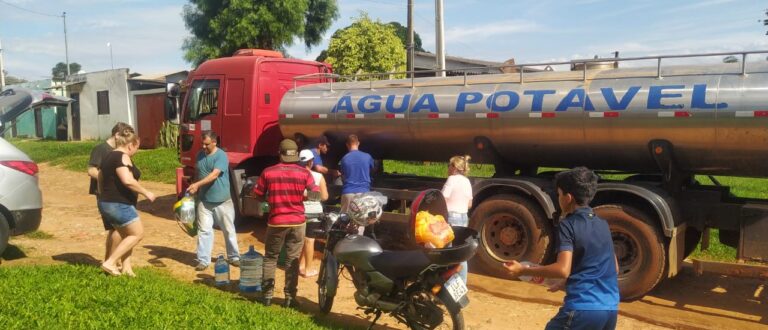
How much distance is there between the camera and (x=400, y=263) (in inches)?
190

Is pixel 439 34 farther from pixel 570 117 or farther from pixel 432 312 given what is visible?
pixel 432 312

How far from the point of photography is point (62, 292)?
5582 mm

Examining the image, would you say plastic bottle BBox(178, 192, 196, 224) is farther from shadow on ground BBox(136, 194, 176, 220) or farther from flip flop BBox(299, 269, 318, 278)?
shadow on ground BBox(136, 194, 176, 220)

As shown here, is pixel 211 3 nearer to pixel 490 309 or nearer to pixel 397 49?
pixel 397 49

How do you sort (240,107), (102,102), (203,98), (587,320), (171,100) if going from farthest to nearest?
(102,102) < (171,100) < (203,98) < (240,107) < (587,320)

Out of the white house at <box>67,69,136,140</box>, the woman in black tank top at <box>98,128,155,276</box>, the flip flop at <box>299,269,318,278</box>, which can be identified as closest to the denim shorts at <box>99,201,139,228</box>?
the woman in black tank top at <box>98,128,155,276</box>

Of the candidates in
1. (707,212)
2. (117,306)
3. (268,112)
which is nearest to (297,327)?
(117,306)

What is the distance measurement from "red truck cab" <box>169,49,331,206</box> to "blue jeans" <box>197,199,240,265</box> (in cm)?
225

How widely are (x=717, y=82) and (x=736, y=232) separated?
66.1 inches

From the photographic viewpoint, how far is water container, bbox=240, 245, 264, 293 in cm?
618

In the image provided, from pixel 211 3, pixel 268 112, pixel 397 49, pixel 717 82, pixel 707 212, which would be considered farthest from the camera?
pixel 211 3

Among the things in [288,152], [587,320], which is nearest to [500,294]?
[288,152]

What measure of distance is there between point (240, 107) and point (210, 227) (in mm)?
2886

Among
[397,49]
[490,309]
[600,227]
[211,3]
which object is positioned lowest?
[490,309]
